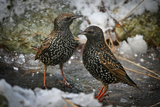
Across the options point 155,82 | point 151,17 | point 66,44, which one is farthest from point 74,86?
point 151,17

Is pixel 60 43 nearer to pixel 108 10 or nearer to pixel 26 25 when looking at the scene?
pixel 26 25

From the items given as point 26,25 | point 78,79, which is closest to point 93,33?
point 78,79

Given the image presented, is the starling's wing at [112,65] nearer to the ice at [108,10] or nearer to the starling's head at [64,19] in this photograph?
the starling's head at [64,19]

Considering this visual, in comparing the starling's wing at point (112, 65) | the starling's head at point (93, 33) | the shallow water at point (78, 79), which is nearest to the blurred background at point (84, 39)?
the shallow water at point (78, 79)

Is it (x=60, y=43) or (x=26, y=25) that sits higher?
→ (x=26, y=25)

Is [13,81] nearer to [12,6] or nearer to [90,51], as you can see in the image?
[90,51]
